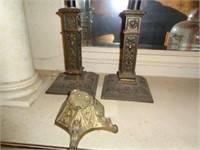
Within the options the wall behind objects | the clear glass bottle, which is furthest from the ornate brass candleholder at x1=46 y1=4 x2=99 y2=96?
the clear glass bottle

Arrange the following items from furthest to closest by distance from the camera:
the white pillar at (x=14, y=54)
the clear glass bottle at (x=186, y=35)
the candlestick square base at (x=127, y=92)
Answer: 1. the clear glass bottle at (x=186, y=35)
2. the candlestick square base at (x=127, y=92)
3. the white pillar at (x=14, y=54)

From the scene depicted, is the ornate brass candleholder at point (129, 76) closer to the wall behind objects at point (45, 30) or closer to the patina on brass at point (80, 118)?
the patina on brass at point (80, 118)

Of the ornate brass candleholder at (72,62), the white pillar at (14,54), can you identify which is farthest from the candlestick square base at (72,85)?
the white pillar at (14,54)

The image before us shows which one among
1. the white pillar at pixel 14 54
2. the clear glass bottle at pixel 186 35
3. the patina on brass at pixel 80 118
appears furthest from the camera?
the clear glass bottle at pixel 186 35

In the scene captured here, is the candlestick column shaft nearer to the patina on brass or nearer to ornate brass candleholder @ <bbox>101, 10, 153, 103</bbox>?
ornate brass candleholder @ <bbox>101, 10, 153, 103</bbox>

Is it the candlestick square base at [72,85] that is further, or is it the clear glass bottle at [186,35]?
the clear glass bottle at [186,35]

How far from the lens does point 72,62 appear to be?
3.03ft

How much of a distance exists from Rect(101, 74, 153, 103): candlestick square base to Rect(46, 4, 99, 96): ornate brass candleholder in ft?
0.24

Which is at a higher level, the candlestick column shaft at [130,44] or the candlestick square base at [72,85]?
the candlestick column shaft at [130,44]

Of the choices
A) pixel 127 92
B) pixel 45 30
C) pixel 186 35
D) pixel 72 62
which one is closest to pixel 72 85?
pixel 72 62

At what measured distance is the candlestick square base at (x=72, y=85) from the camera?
92cm

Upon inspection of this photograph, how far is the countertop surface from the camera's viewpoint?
64 cm

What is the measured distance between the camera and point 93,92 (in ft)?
3.00

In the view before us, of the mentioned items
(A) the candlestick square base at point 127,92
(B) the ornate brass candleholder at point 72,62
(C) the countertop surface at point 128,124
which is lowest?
(C) the countertop surface at point 128,124
